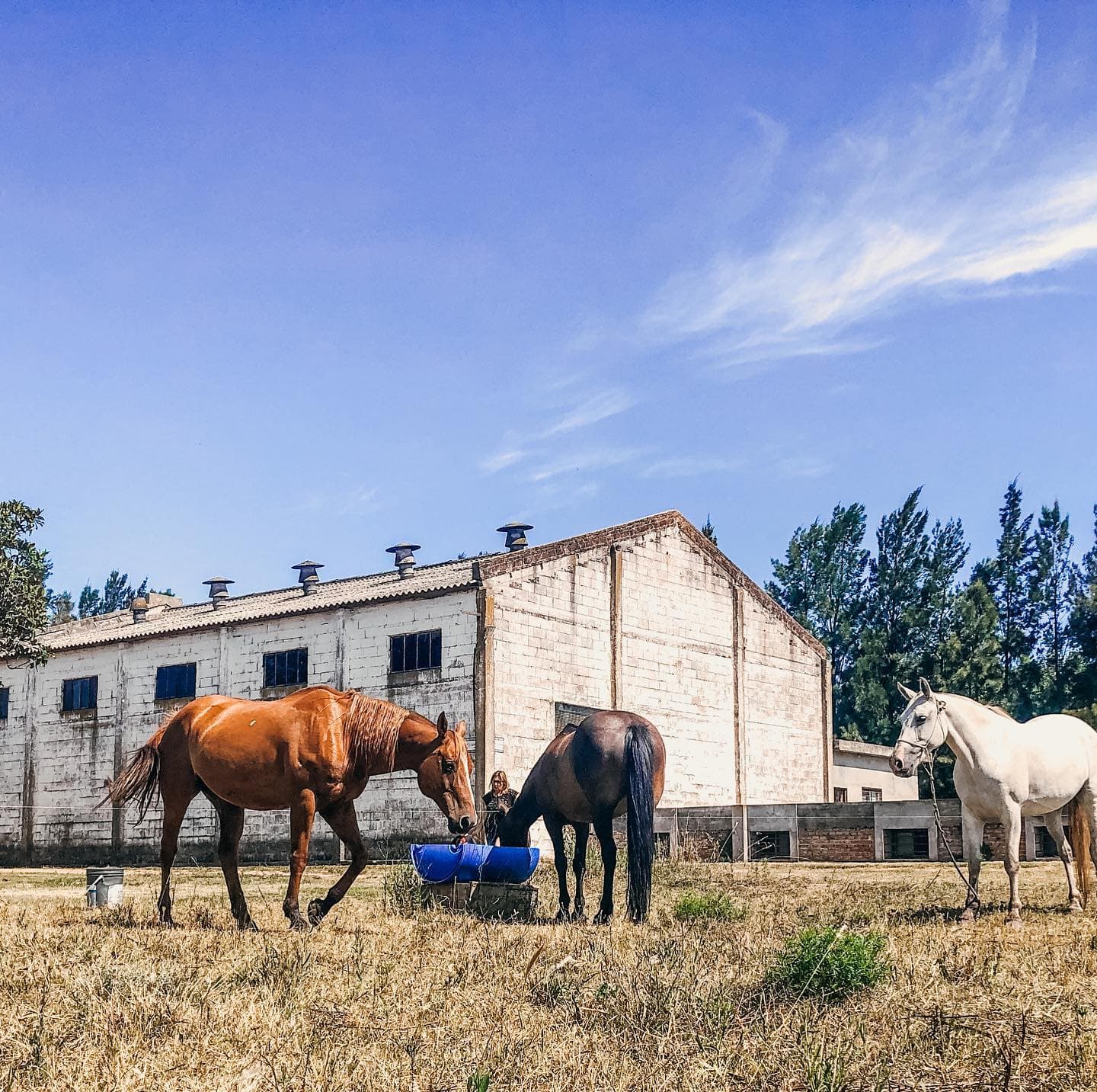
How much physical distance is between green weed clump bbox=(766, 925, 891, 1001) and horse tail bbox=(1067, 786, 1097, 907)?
18.5 ft

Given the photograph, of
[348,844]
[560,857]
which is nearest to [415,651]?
[560,857]

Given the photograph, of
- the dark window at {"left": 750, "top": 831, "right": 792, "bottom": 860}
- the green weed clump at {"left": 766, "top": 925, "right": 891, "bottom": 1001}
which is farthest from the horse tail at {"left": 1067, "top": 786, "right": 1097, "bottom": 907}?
the dark window at {"left": 750, "top": 831, "right": 792, "bottom": 860}

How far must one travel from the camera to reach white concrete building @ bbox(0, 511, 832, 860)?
29.5 meters

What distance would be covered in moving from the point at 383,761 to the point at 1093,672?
47487 mm

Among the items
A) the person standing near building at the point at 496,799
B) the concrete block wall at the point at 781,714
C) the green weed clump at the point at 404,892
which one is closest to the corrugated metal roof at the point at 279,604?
the concrete block wall at the point at 781,714

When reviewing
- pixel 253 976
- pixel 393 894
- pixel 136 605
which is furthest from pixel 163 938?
pixel 136 605

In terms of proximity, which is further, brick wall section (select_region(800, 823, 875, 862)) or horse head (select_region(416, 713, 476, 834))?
brick wall section (select_region(800, 823, 875, 862))

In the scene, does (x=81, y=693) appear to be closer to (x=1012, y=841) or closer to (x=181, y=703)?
(x=181, y=703)

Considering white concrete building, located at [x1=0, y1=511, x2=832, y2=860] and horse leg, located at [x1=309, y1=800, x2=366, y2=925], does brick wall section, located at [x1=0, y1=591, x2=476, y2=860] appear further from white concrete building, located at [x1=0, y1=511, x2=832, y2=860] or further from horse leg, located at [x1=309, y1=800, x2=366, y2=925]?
horse leg, located at [x1=309, y1=800, x2=366, y2=925]

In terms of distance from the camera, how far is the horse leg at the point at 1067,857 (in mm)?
12500

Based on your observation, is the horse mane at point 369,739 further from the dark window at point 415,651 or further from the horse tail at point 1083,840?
the dark window at point 415,651

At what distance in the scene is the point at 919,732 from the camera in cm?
1212

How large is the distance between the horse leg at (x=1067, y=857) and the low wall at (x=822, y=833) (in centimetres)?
784

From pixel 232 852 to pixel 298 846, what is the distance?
93cm
